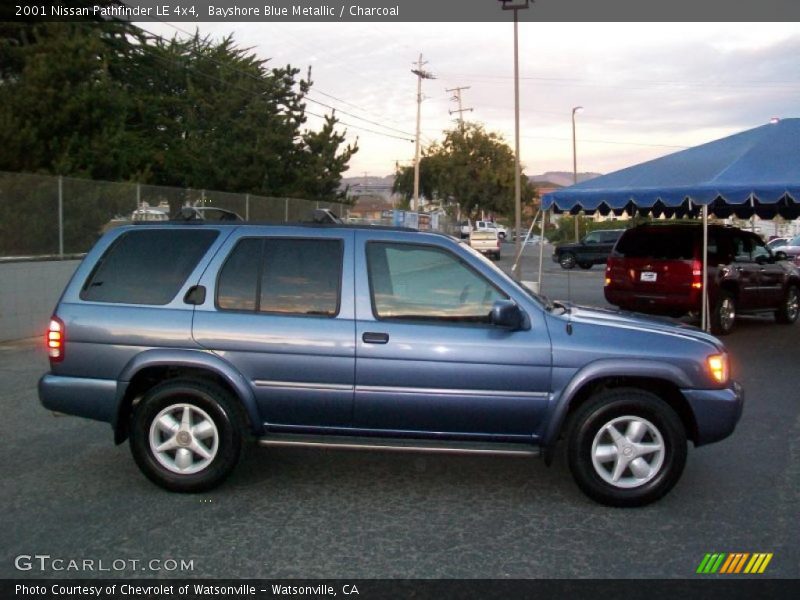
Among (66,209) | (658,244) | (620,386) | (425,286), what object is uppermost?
(66,209)

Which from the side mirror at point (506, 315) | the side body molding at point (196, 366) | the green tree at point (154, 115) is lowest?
the side body molding at point (196, 366)

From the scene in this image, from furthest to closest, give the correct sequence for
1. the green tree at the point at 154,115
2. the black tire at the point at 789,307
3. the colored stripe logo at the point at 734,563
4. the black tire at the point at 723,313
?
the green tree at the point at 154,115 < the black tire at the point at 789,307 < the black tire at the point at 723,313 < the colored stripe logo at the point at 734,563

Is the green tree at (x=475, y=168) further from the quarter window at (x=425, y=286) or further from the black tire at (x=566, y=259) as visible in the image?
the quarter window at (x=425, y=286)

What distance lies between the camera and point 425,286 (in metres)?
5.25

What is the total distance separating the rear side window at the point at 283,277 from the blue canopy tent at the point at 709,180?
7.05 meters

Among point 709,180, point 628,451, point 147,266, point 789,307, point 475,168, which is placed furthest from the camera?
point 475,168

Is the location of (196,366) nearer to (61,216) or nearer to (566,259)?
(61,216)

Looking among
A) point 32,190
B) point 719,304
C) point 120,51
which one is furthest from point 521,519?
point 120,51

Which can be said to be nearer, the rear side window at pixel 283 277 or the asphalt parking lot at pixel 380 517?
the asphalt parking lot at pixel 380 517

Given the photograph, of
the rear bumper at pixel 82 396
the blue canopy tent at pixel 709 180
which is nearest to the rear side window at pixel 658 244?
the blue canopy tent at pixel 709 180

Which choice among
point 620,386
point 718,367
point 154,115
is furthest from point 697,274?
point 154,115

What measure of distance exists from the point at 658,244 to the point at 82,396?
9.83 m

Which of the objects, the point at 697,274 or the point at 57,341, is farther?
the point at 697,274

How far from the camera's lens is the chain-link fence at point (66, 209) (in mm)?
12039
